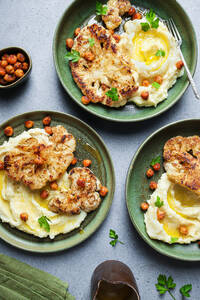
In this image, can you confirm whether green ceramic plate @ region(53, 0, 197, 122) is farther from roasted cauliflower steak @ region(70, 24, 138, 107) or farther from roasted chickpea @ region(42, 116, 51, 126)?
roasted chickpea @ region(42, 116, 51, 126)

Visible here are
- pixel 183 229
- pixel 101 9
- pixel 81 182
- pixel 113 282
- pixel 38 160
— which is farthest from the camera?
pixel 101 9

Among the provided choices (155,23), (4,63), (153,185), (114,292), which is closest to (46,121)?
(4,63)

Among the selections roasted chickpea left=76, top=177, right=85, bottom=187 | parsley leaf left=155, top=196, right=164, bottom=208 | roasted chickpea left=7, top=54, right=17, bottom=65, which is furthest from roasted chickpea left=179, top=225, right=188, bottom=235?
roasted chickpea left=7, top=54, right=17, bottom=65

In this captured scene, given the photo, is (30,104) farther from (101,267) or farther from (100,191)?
(101,267)

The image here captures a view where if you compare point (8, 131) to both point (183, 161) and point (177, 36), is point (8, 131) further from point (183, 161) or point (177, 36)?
point (177, 36)

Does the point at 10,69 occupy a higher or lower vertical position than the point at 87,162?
higher

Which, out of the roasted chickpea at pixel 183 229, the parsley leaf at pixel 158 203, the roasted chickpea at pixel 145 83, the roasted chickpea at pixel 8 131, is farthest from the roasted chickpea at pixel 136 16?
the roasted chickpea at pixel 183 229

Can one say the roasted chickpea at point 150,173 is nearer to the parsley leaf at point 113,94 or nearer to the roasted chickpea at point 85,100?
the parsley leaf at point 113,94

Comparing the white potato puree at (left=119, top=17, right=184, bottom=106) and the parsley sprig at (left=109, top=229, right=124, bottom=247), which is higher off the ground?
the white potato puree at (left=119, top=17, right=184, bottom=106)
